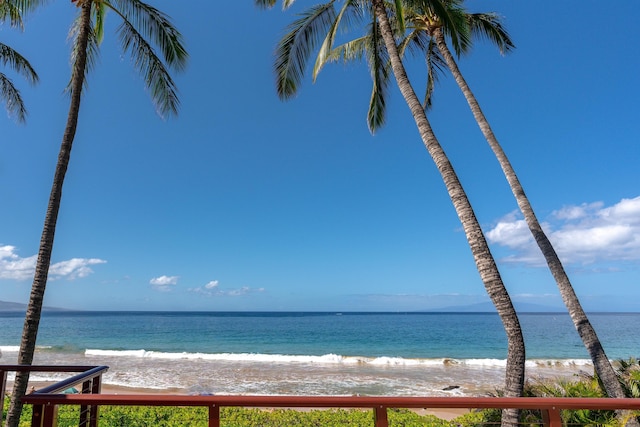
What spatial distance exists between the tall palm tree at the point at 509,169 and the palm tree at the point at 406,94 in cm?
106

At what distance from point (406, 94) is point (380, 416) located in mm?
4275

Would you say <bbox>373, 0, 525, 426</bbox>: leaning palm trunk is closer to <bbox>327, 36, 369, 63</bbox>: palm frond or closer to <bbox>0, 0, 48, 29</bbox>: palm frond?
<bbox>327, 36, 369, 63</bbox>: palm frond

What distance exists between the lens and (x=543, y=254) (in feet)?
18.8

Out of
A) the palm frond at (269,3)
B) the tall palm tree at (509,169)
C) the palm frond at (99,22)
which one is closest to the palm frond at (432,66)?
the tall palm tree at (509,169)

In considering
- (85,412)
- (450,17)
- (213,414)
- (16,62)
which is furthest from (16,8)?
(213,414)

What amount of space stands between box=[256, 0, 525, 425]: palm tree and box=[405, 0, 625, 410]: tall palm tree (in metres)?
1.06

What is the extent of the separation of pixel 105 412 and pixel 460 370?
1448 centimetres

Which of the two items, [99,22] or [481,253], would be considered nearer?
[481,253]

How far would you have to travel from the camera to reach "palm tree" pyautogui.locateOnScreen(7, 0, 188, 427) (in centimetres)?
450

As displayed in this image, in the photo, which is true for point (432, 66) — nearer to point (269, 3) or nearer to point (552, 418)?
point (269, 3)

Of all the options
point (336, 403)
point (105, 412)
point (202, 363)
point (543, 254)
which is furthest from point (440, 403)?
point (202, 363)

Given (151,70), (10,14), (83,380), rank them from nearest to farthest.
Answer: (83,380) < (10,14) < (151,70)

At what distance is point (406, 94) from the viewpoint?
197 inches

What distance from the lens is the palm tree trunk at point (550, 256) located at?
475 cm
